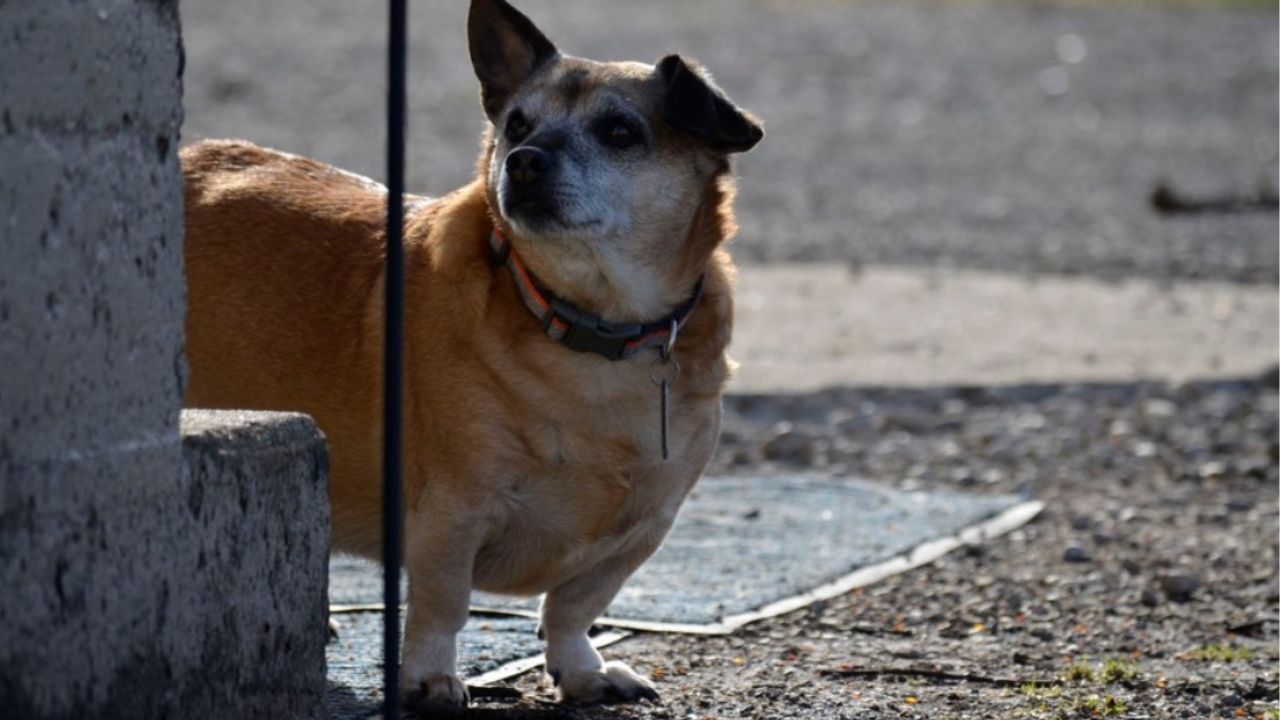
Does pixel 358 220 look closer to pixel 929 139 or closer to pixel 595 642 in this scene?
pixel 595 642

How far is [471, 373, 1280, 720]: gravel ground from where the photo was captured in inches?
169

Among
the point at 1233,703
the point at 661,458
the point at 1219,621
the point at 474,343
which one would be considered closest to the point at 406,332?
the point at 474,343

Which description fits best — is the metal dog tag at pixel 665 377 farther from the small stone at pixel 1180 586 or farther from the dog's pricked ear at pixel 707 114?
the small stone at pixel 1180 586

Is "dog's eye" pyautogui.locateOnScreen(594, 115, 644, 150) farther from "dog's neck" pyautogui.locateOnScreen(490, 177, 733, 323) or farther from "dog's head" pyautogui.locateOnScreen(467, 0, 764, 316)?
"dog's neck" pyautogui.locateOnScreen(490, 177, 733, 323)

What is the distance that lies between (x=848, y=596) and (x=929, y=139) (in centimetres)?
1133

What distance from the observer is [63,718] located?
9.55 ft

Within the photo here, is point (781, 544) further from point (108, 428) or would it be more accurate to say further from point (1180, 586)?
point (108, 428)

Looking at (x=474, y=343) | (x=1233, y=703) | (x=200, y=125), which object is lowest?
(x=1233, y=703)

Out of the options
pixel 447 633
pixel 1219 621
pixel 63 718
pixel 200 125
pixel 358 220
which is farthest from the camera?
pixel 200 125

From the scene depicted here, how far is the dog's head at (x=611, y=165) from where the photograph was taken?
4066 mm

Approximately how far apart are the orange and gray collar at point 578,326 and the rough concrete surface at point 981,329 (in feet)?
11.8

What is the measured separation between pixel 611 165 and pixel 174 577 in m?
1.47

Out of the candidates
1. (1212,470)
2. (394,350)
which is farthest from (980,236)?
(394,350)

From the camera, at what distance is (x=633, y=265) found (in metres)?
4.18
